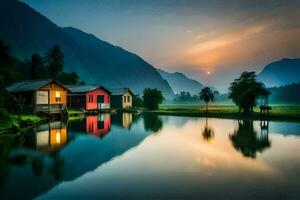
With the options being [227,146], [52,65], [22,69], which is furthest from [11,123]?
[22,69]

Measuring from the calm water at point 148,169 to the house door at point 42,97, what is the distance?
2591 centimetres

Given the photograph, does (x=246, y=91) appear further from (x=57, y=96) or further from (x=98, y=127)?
(x=57, y=96)

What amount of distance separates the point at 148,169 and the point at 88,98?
2063 inches

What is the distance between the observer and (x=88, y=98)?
2530 inches

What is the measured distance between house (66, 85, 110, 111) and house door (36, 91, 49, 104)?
15.0 meters

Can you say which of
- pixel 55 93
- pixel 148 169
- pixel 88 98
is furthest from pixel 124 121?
pixel 148 169

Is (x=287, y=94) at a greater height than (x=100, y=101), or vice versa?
(x=287, y=94)

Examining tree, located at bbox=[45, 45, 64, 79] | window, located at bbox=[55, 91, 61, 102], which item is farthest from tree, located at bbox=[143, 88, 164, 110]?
window, located at bbox=[55, 91, 61, 102]

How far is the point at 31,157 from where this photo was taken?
16.4 m

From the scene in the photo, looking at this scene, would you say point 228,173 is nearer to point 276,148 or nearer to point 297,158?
point 297,158

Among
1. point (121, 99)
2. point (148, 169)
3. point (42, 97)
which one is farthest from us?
point (121, 99)

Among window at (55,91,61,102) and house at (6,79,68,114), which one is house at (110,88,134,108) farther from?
window at (55,91,61,102)

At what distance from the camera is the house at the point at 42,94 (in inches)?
1793

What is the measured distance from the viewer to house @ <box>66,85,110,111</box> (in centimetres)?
6406
